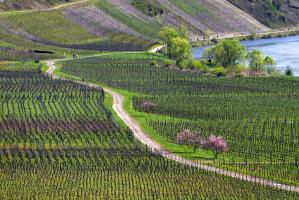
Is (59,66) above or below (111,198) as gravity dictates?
above

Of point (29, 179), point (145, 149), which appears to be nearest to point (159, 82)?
point (145, 149)

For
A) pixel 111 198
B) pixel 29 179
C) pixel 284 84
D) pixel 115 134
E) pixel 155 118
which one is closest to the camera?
pixel 111 198

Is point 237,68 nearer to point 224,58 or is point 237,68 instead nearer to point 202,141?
point 224,58

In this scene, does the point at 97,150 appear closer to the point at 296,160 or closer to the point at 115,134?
the point at 115,134

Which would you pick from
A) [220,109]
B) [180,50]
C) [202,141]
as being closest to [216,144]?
[202,141]

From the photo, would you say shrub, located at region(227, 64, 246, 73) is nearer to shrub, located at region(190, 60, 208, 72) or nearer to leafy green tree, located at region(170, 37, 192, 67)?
shrub, located at region(190, 60, 208, 72)

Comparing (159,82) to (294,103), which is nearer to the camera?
(294,103)

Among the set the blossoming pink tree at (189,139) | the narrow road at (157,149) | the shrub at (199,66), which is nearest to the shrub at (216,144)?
the blossoming pink tree at (189,139)

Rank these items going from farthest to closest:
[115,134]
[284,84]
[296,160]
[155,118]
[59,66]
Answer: [59,66], [284,84], [155,118], [115,134], [296,160]
